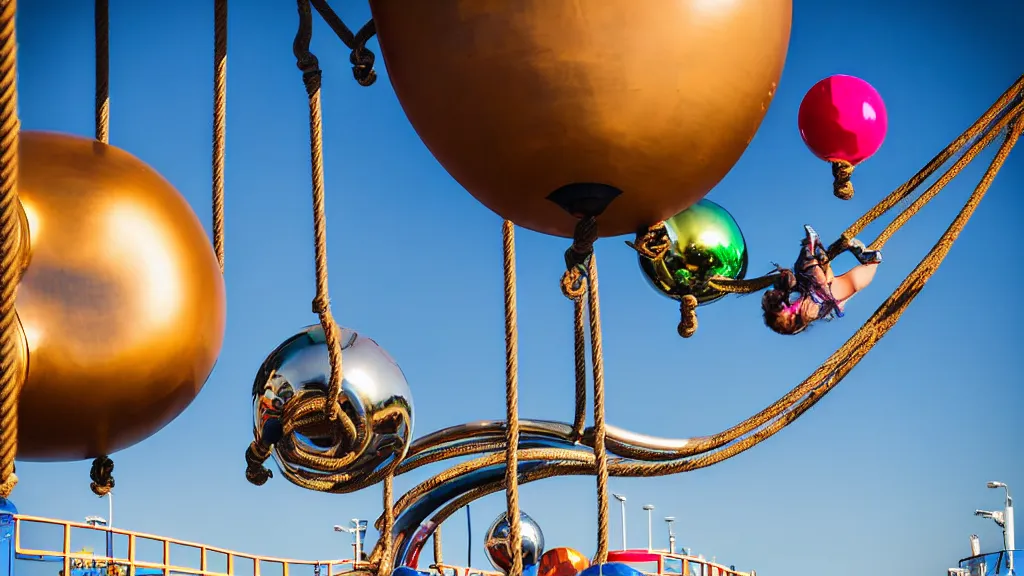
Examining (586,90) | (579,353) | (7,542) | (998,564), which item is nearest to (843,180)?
(579,353)

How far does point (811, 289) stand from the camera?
2438 millimetres

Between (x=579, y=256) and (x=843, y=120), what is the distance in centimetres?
139

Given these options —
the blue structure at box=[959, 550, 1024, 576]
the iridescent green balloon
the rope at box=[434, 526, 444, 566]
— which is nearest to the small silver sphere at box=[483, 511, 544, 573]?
the rope at box=[434, 526, 444, 566]

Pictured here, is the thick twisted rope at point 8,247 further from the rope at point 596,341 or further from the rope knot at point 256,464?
the rope knot at point 256,464

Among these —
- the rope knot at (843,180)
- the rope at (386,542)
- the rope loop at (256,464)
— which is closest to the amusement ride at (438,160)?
the rope loop at (256,464)

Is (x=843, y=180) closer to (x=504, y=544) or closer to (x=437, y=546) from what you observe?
(x=437, y=546)

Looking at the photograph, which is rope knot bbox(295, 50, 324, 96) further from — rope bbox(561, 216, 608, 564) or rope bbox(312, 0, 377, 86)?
rope bbox(561, 216, 608, 564)

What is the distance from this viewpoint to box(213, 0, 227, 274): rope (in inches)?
52.9

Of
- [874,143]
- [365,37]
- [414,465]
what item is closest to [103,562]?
[414,465]

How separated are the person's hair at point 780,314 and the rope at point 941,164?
0.13m

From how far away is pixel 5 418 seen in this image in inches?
36.0

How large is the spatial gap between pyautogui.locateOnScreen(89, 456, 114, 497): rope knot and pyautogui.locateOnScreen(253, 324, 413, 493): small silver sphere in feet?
1.04

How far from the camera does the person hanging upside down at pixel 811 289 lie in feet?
7.98

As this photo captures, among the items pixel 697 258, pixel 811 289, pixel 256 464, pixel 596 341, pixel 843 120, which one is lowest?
pixel 256 464
